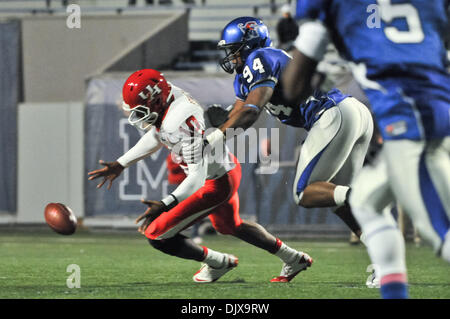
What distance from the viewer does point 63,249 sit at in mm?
8555

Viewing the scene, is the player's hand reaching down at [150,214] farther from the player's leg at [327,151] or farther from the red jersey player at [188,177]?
the player's leg at [327,151]

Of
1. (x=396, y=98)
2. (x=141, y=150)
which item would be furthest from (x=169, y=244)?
(x=396, y=98)

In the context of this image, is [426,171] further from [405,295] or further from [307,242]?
[307,242]

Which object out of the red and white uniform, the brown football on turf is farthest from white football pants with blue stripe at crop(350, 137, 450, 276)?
the brown football on turf

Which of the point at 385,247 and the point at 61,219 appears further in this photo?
the point at 61,219

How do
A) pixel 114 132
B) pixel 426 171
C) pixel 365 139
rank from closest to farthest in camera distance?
pixel 426 171 → pixel 365 139 → pixel 114 132

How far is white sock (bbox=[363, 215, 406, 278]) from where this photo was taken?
3.19 m

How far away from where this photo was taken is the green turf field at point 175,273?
484 cm

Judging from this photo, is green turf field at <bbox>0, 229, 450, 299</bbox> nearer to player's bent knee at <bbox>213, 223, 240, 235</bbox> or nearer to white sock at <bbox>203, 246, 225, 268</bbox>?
white sock at <bbox>203, 246, 225, 268</bbox>

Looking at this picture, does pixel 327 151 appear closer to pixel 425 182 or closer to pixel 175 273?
pixel 175 273

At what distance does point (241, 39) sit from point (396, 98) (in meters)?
2.43

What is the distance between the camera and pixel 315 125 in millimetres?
5027

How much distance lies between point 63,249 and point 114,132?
2708 mm
